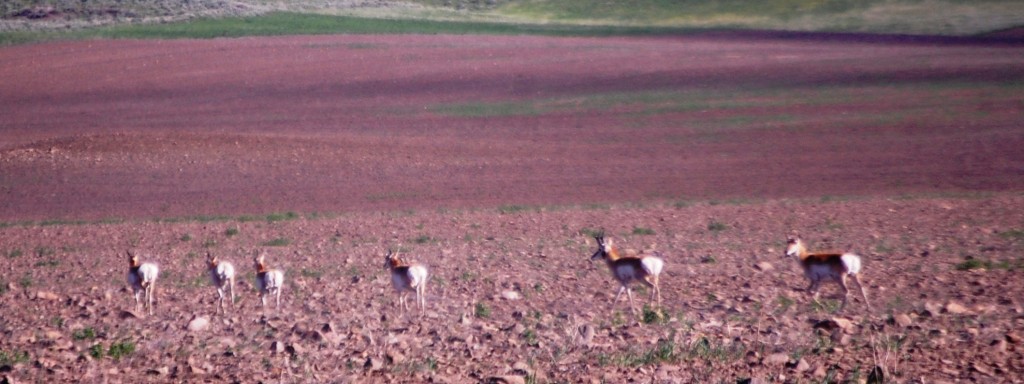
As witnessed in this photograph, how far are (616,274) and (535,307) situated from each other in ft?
3.76

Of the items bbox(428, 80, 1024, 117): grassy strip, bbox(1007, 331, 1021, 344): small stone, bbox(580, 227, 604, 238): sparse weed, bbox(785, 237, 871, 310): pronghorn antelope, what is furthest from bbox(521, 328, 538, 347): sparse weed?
bbox(428, 80, 1024, 117): grassy strip

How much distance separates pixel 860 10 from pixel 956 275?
225 feet

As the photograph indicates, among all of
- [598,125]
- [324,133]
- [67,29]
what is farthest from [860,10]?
[67,29]

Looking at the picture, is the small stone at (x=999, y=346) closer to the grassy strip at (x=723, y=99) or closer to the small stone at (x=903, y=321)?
the small stone at (x=903, y=321)

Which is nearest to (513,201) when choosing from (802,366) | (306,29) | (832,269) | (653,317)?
(832,269)

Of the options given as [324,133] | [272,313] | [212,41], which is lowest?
[272,313]

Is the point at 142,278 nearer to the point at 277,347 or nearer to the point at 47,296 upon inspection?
the point at 47,296

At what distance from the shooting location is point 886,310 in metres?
12.4

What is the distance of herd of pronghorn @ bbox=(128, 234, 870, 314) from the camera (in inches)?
500

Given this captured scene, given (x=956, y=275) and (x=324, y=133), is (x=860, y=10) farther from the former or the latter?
(x=956, y=275)

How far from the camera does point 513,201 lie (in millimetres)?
28156

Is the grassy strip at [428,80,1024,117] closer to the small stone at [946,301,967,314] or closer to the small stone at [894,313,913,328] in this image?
the small stone at [946,301,967,314]

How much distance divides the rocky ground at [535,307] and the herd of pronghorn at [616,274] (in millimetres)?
→ 279

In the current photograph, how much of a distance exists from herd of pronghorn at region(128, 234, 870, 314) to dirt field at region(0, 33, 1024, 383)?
1.06ft
